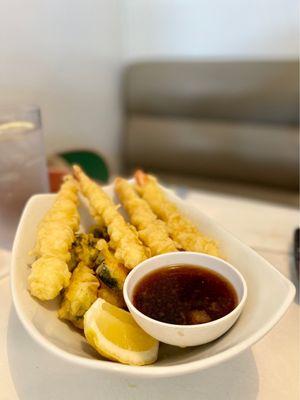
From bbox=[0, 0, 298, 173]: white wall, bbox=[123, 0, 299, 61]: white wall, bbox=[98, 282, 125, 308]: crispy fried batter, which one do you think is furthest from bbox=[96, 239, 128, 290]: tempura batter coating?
bbox=[123, 0, 299, 61]: white wall

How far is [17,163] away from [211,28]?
60.7 inches

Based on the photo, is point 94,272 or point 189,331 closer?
point 189,331

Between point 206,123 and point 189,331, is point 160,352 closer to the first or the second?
point 189,331

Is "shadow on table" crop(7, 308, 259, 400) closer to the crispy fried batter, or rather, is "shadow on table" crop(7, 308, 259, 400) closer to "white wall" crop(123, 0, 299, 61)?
the crispy fried batter

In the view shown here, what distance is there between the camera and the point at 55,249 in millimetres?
731

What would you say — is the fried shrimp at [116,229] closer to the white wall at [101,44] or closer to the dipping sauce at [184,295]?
the dipping sauce at [184,295]

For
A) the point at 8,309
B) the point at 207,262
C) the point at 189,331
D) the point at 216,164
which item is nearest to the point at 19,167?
the point at 8,309

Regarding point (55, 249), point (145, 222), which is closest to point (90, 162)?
point (145, 222)

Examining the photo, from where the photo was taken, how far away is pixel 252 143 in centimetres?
208

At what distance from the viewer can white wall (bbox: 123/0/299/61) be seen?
6.53ft

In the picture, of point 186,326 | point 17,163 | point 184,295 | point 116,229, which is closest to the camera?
point 186,326

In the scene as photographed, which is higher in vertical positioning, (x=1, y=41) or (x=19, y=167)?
(x=1, y=41)

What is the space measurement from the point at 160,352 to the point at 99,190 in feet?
1.47

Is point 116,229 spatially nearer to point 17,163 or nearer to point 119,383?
point 119,383
